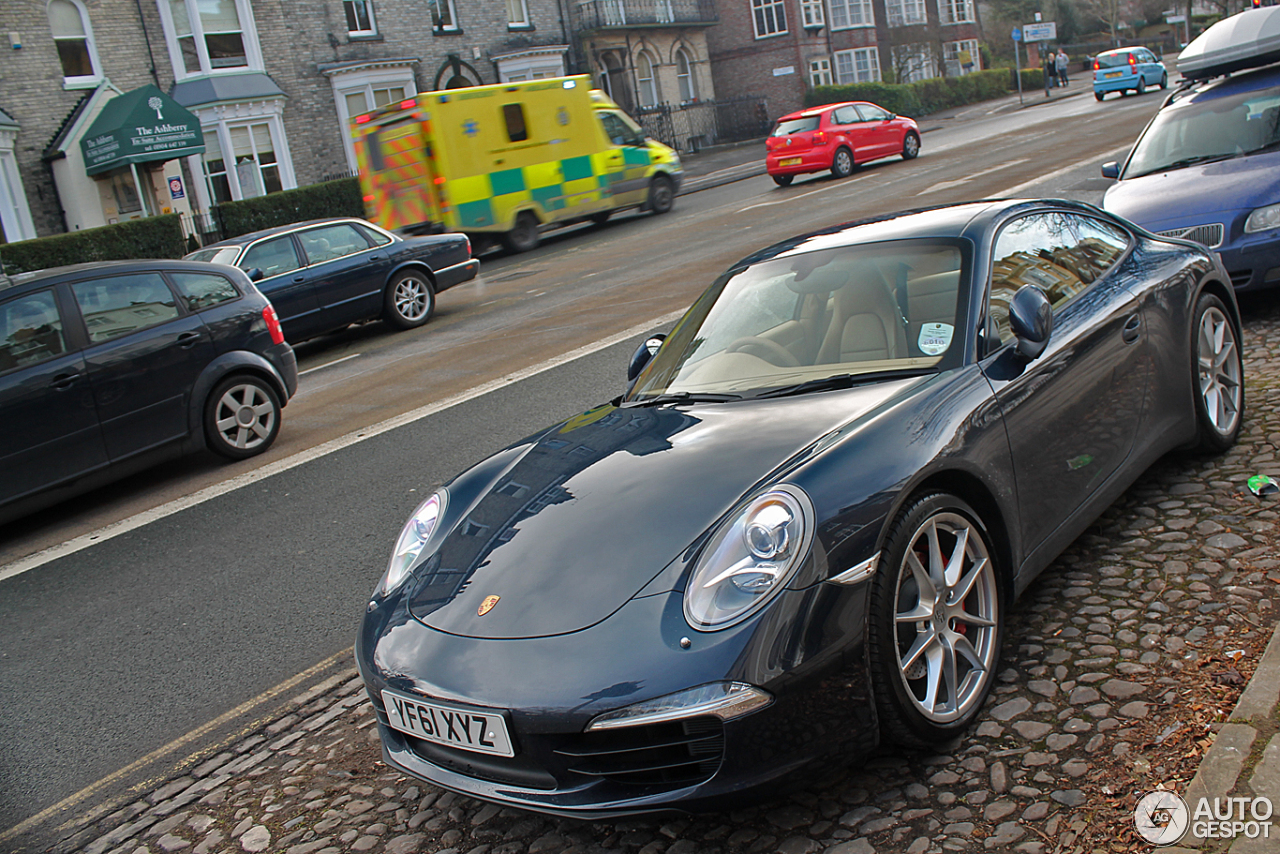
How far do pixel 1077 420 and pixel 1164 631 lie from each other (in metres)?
0.78

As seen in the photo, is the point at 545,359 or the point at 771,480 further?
the point at 545,359

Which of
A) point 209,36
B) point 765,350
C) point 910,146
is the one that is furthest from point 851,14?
point 765,350

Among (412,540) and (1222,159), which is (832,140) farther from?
(412,540)

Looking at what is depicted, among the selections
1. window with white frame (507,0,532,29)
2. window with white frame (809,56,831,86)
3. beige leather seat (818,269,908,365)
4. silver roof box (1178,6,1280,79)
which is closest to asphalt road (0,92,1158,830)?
beige leather seat (818,269,908,365)

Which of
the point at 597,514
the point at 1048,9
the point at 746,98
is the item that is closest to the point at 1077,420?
the point at 597,514

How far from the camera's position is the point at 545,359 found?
995cm

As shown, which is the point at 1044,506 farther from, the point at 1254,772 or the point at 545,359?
the point at 545,359

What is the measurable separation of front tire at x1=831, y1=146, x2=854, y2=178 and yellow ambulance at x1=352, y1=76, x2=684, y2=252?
5.49m

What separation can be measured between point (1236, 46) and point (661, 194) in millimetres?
15390

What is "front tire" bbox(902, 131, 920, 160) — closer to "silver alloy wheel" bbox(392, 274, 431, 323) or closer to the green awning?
"silver alloy wheel" bbox(392, 274, 431, 323)

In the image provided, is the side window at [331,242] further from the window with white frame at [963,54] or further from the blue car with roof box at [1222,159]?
the window with white frame at [963,54]

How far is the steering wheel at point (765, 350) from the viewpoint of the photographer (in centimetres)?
398

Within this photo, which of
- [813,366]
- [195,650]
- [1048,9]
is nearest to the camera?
[813,366]

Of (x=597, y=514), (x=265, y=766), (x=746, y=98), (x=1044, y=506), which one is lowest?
(x=265, y=766)
